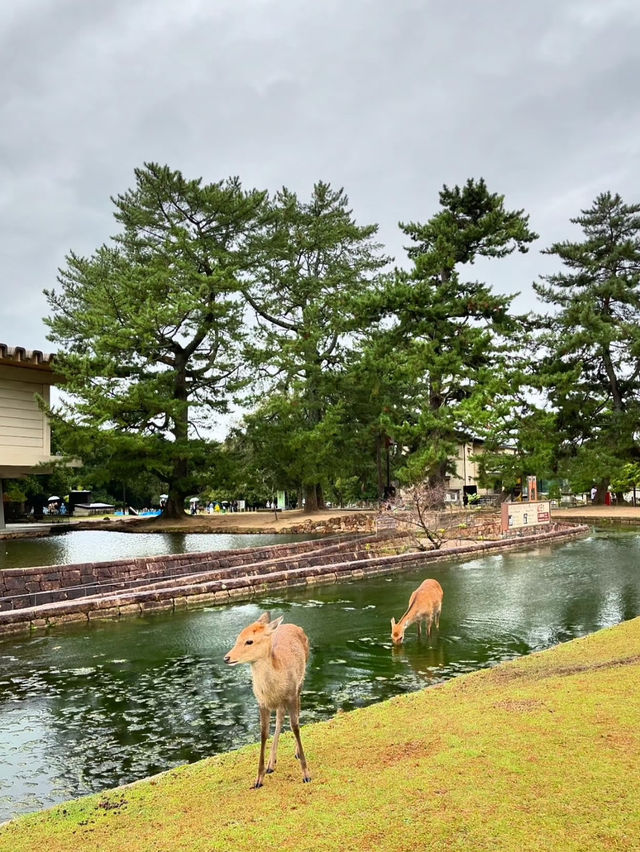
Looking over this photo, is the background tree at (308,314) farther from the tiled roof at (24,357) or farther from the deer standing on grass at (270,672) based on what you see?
the deer standing on grass at (270,672)

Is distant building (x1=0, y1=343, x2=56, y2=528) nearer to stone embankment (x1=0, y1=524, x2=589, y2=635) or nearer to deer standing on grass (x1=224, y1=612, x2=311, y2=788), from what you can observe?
stone embankment (x1=0, y1=524, x2=589, y2=635)

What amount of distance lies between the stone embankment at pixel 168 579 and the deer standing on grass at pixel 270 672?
8.63 m

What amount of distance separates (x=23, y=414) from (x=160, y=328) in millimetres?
8775

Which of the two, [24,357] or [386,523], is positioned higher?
[24,357]

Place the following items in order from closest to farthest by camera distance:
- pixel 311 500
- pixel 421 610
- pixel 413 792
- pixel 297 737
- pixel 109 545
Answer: pixel 413 792, pixel 297 737, pixel 421 610, pixel 109 545, pixel 311 500

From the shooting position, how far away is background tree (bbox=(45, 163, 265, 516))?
111ft

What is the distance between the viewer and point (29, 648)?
436 inches

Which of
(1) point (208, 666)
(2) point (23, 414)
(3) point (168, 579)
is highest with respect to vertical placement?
(2) point (23, 414)

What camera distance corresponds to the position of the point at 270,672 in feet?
16.1

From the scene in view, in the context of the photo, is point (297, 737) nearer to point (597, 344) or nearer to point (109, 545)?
point (109, 545)

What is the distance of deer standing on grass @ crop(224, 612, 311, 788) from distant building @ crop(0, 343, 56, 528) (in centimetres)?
2577

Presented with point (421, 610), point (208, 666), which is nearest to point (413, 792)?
point (208, 666)

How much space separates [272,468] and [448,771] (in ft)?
121

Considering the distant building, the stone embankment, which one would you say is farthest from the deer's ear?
the distant building
